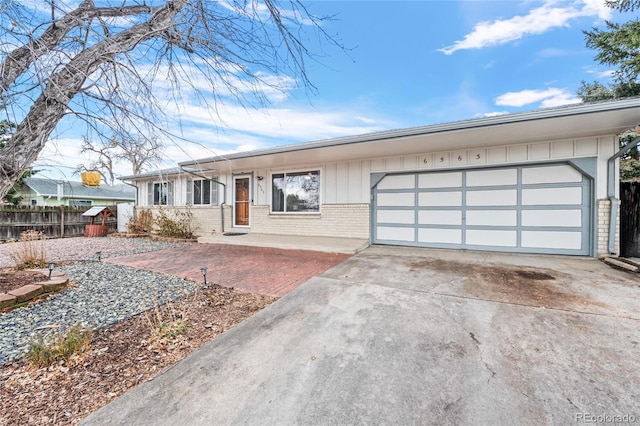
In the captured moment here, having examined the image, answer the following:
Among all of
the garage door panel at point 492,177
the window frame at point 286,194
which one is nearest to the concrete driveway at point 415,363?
the garage door panel at point 492,177

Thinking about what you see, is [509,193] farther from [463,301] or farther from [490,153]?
[463,301]

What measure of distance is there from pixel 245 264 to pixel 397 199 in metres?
4.37

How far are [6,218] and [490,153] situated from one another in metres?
16.1

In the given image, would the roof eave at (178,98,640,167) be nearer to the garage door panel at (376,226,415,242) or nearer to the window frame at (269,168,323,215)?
the window frame at (269,168,323,215)

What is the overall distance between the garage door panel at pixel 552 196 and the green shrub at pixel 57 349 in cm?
784

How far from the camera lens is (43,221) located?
10.6m

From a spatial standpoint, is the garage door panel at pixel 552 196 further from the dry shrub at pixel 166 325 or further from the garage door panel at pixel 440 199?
the dry shrub at pixel 166 325

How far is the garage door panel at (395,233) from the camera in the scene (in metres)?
7.21

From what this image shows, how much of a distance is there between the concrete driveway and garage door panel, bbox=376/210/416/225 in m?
3.48

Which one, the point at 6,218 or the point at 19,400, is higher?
the point at 6,218

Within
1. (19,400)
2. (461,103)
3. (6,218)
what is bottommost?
(19,400)

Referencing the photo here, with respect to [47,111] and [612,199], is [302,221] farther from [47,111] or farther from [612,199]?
[612,199]

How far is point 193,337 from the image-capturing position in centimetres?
272

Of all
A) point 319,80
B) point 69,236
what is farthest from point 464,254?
point 69,236
